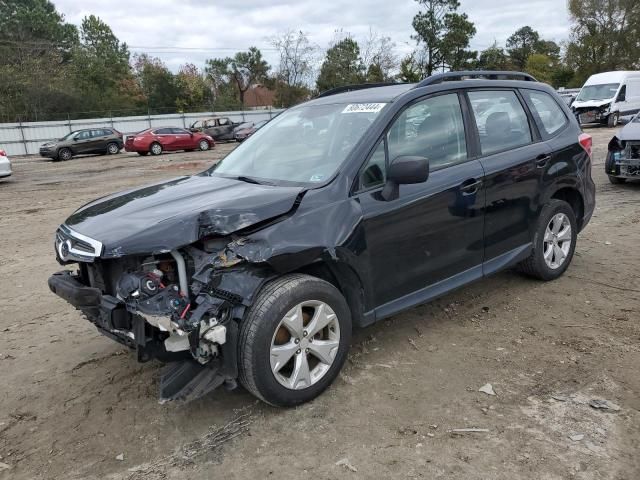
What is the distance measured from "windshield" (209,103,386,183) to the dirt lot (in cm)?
140

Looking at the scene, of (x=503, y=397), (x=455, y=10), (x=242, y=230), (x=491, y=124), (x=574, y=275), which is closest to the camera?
(x=242, y=230)

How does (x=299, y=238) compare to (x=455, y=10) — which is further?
(x=455, y=10)

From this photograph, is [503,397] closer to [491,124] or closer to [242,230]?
[242,230]

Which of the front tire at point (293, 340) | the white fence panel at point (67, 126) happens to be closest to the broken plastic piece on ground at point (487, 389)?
the front tire at point (293, 340)

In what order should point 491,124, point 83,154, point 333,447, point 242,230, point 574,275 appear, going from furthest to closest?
point 83,154, point 574,275, point 491,124, point 242,230, point 333,447

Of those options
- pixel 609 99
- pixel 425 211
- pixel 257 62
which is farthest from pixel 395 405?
pixel 257 62

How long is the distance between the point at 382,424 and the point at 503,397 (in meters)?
0.79

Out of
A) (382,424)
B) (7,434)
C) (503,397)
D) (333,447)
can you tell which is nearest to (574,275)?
(503,397)

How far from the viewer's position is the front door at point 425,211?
3.52m

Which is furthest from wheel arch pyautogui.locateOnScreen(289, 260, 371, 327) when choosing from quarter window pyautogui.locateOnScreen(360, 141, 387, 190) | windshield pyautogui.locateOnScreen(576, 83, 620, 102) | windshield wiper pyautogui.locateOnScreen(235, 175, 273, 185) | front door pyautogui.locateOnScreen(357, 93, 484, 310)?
windshield pyautogui.locateOnScreen(576, 83, 620, 102)

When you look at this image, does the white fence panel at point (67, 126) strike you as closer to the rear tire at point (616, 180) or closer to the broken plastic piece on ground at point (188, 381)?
the rear tire at point (616, 180)

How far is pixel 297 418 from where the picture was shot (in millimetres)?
3129

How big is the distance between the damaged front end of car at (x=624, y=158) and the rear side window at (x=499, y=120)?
5.77 meters

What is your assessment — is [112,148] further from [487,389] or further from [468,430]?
[468,430]
